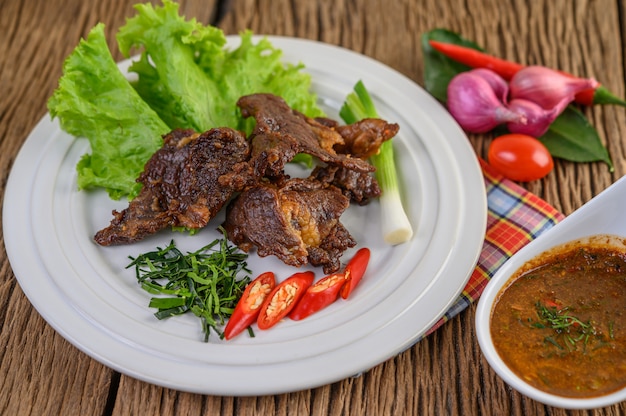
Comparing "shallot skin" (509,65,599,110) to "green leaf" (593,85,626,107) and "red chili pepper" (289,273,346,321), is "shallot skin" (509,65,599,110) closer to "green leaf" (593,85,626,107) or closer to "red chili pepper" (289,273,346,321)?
"green leaf" (593,85,626,107)

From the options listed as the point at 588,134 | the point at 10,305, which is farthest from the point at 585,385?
the point at 10,305

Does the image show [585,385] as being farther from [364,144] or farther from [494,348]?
[364,144]

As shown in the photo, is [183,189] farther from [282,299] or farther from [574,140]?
[574,140]

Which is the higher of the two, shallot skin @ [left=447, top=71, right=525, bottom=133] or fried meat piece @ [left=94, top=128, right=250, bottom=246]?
fried meat piece @ [left=94, top=128, right=250, bottom=246]

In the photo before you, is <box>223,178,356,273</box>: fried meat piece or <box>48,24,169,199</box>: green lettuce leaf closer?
<box>223,178,356,273</box>: fried meat piece

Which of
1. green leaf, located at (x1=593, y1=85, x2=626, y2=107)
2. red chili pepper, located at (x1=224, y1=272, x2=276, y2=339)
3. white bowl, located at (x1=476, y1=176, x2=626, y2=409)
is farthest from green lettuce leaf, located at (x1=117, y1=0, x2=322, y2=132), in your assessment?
green leaf, located at (x1=593, y1=85, x2=626, y2=107)
